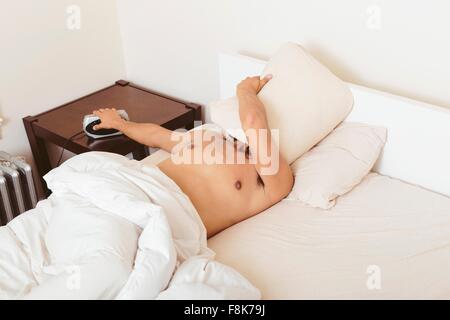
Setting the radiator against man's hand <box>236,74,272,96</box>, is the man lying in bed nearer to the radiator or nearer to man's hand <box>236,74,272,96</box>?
man's hand <box>236,74,272,96</box>

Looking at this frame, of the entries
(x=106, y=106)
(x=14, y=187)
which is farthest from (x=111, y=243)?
(x=106, y=106)

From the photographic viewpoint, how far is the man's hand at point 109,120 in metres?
2.02

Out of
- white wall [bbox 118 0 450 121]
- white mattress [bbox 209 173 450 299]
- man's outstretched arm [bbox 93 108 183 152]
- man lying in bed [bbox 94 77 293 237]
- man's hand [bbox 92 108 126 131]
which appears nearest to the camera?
white mattress [bbox 209 173 450 299]

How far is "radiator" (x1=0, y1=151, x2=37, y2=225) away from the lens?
2.04 metres

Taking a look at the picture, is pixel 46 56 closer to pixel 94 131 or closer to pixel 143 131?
pixel 94 131

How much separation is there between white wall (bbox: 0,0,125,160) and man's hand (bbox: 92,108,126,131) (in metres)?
0.44

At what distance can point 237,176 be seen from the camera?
1.64 m

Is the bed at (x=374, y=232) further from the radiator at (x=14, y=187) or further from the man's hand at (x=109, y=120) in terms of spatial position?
the radiator at (x=14, y=187)

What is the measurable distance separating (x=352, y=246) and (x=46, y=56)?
162 cm

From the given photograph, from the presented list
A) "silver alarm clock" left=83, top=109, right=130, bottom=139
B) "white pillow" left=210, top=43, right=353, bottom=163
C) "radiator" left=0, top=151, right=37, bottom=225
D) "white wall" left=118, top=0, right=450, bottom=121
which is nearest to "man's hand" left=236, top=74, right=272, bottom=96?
"white pillow" left=210, top=43, right=353, bottom=163

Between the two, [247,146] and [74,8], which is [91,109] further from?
[247,146]

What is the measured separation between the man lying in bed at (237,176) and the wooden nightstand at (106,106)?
1.48 ft

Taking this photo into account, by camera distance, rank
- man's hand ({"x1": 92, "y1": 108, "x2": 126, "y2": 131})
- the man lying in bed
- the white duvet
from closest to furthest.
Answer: the white duvet
the man lying in bed
man's hand ({"x1": 92, "y1": 108, "x2": 126, "y2": 131})

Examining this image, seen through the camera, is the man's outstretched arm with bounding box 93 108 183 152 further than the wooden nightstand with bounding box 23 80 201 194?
No
